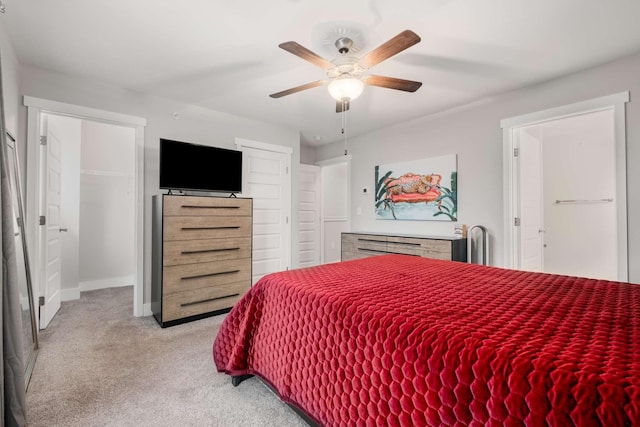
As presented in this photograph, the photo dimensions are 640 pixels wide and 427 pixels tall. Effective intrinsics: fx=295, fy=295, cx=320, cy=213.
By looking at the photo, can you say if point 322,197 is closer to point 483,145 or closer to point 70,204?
point 483,145

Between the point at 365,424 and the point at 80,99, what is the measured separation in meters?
3.63

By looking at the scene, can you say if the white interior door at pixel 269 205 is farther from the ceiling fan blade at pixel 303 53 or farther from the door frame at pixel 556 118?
the door frame at pixel 556 118

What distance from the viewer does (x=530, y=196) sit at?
3330 mm

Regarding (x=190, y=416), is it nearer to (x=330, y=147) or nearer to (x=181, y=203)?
(x=181, y=203)

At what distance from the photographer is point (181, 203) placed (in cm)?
300

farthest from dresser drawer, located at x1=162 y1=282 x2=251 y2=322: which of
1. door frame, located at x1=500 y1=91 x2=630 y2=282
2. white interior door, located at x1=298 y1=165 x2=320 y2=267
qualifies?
door frame, located at x1=500 y1=91 x2=630 y2=282

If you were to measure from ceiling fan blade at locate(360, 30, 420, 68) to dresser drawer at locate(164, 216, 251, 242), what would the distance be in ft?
7.12

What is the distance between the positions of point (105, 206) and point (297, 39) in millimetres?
3911

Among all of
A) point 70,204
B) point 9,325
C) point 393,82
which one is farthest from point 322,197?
point 9,325

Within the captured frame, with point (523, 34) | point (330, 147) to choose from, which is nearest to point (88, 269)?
point (330, 147)

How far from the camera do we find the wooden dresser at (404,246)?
3312 mm

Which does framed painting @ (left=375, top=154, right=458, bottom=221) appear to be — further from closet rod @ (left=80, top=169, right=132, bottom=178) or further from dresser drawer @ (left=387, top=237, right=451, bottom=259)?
closet rod @ (left=80, top=169, right=132, bottom=178)

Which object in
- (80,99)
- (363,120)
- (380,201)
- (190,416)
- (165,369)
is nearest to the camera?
(190,416)

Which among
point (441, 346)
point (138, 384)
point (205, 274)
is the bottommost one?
point (138, 384)
